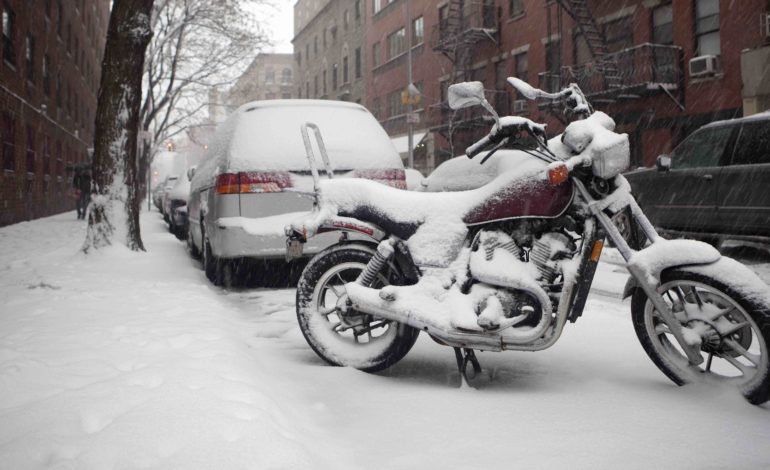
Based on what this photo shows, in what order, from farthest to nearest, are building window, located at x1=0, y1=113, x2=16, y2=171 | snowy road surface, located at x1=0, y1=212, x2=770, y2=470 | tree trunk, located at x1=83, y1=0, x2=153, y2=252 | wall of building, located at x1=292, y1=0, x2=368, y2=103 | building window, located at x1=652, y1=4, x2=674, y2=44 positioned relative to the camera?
wall of building, located at x1=292, y1=0, x2=368, y2=103 < building window, located at x1=652, y1=4, x2=674, y2=44 < building window, located at x1=0, y1=113, x2=16, y2=171 < tree trunk, located at x1=83, y1=0, x2=153, y2=252 < snowy road surface, located at x1=0, y1=212, x2=770, y2=470

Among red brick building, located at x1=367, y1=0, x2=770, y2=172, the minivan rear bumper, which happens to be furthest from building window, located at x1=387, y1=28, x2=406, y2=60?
the minivan rear bumper

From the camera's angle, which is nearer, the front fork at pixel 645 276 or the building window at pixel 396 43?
the front fork at pixel 645 276

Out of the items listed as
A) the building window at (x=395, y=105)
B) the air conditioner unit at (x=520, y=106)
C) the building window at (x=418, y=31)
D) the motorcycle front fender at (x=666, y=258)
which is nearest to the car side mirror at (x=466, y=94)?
the motorcycle front fender at (x=666, y=258)

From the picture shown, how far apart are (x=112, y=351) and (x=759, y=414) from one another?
3.42 meters

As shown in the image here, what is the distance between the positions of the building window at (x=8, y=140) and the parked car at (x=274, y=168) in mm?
14539

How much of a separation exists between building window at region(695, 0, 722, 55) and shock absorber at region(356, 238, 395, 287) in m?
17.6

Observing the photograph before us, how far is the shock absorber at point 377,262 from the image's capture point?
148 inches

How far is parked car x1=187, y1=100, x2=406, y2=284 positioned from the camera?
636 centimetres

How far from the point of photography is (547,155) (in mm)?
3559

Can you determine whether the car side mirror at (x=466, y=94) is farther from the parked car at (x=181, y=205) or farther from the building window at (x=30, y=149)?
the building window at (x=30, y=149)

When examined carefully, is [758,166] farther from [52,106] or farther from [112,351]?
[52,106]

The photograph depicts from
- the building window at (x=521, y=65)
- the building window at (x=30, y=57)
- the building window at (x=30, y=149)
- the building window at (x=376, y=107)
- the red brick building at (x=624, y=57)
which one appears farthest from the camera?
the building window at (x=376, y=107)

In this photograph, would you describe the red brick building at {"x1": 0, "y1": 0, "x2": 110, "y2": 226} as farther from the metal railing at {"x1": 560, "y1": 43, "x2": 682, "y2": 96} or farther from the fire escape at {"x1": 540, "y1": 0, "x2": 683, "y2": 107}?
the metal railing at {"x1": 560, "y1": 43, "x2": 682, "y2": 96}

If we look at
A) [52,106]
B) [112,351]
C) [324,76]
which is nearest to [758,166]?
[112,351]
